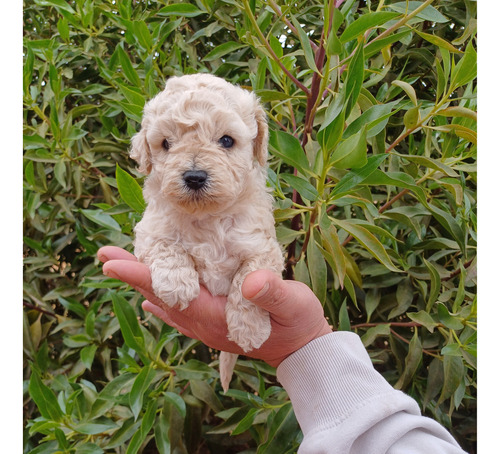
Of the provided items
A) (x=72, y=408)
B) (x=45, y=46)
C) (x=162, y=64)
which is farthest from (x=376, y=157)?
(x=45, y=46)

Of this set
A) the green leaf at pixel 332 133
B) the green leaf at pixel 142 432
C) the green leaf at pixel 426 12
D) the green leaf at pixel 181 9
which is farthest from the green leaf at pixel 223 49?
the green leaf at pixel 142 432

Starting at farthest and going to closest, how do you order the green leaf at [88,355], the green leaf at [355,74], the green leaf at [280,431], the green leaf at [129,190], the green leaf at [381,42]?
the green leaf at [88,355]
the green leaf at [280,431]
the green leaf at [129,190]
the green leaf at [381,42]
the green leaf at [355,74]

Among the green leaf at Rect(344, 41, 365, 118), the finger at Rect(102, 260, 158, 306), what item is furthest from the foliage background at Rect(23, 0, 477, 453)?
the finger at Rect(102, 260, 158, 306)

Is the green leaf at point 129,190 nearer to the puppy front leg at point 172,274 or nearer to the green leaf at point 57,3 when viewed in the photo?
the puppy front leg at point 172,274

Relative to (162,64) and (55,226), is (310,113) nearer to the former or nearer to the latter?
(162,64)

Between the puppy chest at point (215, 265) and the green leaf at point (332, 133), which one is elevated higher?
the green leaf at point (332, 133)

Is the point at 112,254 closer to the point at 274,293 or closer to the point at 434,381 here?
the point at 274,293
